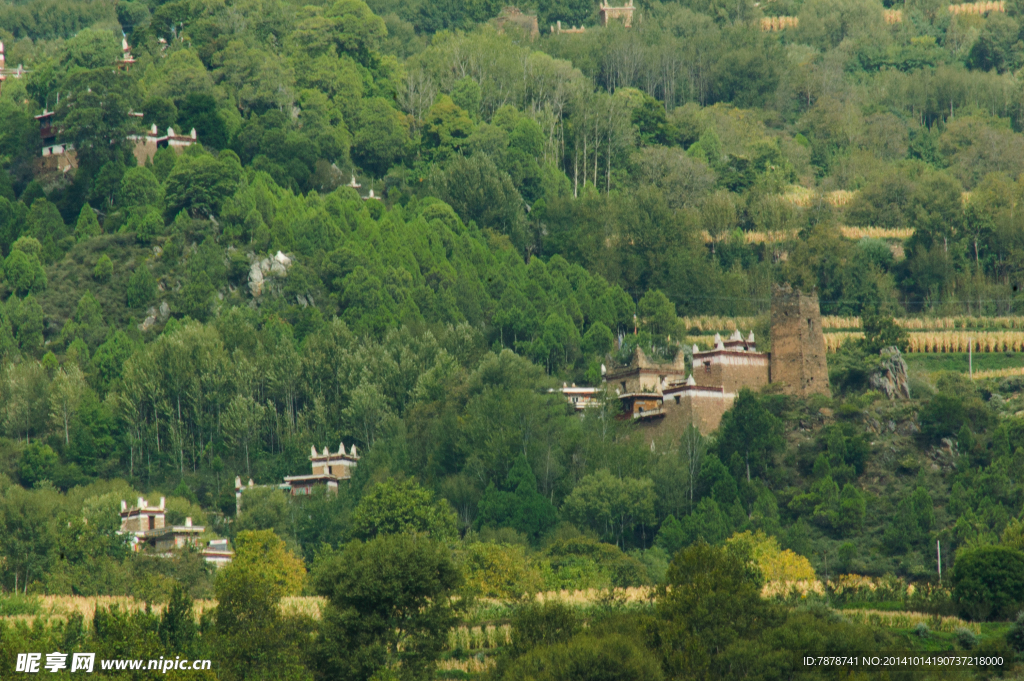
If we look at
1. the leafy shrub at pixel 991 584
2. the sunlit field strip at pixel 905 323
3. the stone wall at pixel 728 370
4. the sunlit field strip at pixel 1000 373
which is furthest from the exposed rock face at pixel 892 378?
the leafy shrub at pixel 991 584

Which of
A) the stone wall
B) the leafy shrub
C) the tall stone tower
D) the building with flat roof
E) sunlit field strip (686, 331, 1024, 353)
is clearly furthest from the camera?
sunlit field strip (686, 331, 1024, 353)

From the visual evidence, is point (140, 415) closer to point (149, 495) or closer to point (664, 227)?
point (149, 495)

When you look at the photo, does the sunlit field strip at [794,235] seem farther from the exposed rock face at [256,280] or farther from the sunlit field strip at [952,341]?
the exposed rock face at [256,280]

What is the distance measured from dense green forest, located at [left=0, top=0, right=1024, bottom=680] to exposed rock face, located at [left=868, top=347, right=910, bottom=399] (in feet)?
2.62

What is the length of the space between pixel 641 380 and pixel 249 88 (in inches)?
1562

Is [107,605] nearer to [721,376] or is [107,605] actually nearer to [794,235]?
[721,376]

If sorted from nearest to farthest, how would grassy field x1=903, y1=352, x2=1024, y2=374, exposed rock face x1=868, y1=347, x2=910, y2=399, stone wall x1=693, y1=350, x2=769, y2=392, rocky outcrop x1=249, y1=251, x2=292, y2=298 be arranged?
exposed rock face x1=868, y1=347, x2=910, y2=399, stone wall x1=693, y1=350, x2=769, y2=392, grassy field x1=903, y1=352, x2=1024, y2=374, rocky outcrop x1=249, y1=251, x2=292, y2=298

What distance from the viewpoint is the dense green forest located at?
197 ft

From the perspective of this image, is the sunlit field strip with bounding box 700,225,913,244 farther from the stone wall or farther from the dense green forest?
the stone wall

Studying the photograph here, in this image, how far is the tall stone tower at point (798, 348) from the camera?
88625mm

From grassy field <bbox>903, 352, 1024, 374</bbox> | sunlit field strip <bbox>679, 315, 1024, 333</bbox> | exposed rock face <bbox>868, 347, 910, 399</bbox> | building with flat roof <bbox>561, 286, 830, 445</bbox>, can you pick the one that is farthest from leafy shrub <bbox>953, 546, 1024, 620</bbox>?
sunlit field strip <bbox>679, 315, 1024, 333</bbox>

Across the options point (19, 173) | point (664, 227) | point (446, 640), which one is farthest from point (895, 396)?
point (19, 173)

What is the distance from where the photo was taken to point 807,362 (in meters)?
88.9

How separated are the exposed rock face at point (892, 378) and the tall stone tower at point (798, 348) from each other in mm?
2392
